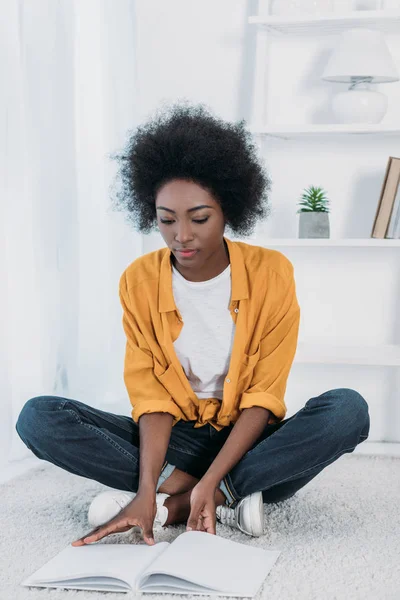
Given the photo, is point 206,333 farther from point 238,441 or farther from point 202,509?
point 202,509

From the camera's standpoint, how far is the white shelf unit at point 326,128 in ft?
6.87

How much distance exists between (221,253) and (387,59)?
2.61ft

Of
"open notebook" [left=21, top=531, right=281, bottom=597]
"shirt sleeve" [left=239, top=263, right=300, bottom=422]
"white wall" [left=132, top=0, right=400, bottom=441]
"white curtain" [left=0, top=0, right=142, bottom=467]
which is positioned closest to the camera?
"open notebook" [left=21, top=531, right=281, bottom=597]

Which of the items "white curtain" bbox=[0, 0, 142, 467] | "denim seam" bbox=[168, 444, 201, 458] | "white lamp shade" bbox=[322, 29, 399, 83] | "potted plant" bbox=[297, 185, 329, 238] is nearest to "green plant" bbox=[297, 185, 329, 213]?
"potted plant" bbox=[297, 185, 329, 238]

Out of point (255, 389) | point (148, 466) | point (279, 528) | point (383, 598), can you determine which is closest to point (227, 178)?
point (255, 389)

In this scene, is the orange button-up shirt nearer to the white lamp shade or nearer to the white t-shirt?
the white t-shirt

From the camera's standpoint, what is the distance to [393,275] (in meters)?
2.34

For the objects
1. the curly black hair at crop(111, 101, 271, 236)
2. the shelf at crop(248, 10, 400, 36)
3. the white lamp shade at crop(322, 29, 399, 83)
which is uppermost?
the shelf at crop(248, 10, 400, 36)

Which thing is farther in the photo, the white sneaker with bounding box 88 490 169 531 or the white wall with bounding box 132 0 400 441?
the white wall with bounding box 132 0 400 441

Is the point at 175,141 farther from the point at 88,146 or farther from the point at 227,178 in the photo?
the point at 88,146

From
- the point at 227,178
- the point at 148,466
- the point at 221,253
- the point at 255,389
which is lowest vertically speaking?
the point at 148,466

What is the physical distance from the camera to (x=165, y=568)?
124cm

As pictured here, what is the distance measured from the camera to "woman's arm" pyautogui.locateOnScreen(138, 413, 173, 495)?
1.50 metres

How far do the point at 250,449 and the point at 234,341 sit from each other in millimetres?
214
